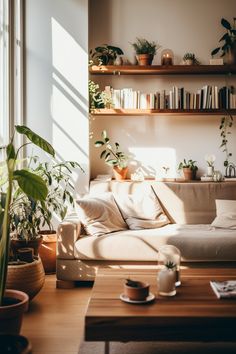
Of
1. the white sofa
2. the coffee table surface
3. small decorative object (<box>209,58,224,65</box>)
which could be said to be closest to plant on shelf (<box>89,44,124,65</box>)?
small decorative object (<box>209,58,224,65</box>)

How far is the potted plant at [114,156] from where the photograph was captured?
472cm

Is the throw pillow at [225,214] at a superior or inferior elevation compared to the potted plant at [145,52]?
inferior

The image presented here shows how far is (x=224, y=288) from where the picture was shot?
2365mm

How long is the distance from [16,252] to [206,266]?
150 centimetres

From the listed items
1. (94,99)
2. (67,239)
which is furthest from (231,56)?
(67,239)

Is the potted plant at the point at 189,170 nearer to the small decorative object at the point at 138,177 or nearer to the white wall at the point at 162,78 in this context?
the white wall at the point at 162,78

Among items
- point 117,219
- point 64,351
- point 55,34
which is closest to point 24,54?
point 55,34

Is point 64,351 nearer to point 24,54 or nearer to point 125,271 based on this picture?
point 125,271

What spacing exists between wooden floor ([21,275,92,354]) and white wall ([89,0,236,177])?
70.6 inches

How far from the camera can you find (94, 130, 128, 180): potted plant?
4.72 meters

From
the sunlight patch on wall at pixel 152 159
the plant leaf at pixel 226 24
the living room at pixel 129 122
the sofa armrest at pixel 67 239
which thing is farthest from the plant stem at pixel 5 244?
the plant leaf at pixel 226 24

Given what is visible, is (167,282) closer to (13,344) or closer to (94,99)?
(13,344)

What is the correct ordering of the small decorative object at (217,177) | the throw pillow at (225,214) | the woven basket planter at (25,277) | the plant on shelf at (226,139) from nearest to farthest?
the woven basket planter at (25,277) → the throw pillow at (225,214) → the small decorative object at (217,177) → the plant on shelf at (226,139)

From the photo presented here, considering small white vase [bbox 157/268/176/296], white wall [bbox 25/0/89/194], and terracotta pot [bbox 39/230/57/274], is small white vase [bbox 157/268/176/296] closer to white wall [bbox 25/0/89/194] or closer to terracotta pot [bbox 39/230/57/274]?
terracotta pot [bbox 39/230/57/274]
